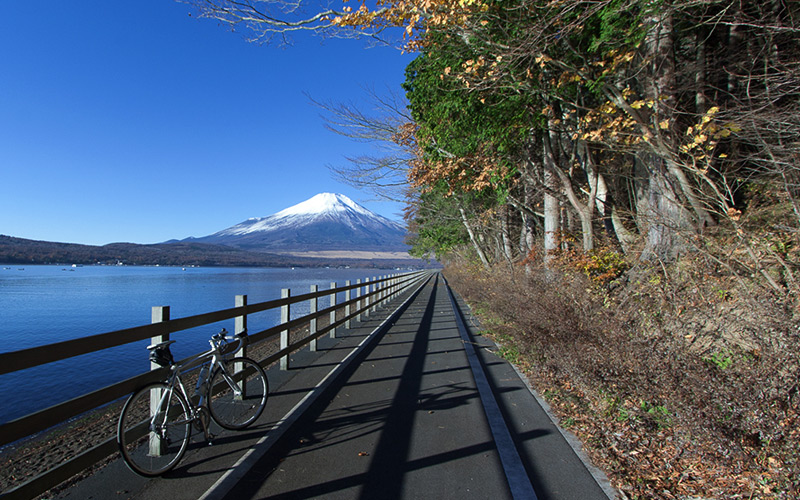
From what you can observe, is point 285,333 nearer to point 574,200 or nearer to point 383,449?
point 383,449

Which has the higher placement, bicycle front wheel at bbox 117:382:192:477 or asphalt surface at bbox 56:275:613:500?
bicycle front wheel at bbox 117:382:192:477

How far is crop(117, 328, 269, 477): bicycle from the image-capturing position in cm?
337

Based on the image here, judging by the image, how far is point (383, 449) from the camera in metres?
3.88

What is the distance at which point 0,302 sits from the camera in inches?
1105

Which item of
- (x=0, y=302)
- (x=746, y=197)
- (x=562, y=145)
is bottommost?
(x=0, y=302)

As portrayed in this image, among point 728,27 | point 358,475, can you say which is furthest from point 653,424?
point 728,27

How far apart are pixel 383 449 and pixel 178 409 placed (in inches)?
70.4

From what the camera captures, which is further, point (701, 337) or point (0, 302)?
point (0, 302)

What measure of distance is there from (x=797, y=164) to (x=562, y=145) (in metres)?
6.87

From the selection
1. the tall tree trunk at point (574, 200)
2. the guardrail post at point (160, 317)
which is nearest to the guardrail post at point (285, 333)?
the guardrail post at point (160, 317)

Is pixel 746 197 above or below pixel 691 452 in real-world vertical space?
above

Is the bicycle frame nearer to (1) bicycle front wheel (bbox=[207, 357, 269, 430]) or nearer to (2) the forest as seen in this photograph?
(1) bicycle front wheel (bbox=[207, 357, 269, 430])

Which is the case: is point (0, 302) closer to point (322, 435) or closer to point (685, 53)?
point (322, 435)

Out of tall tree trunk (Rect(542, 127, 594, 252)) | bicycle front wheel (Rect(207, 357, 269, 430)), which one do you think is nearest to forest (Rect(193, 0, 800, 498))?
tall tree trunk (Rect(542, 127, 594, 252))
